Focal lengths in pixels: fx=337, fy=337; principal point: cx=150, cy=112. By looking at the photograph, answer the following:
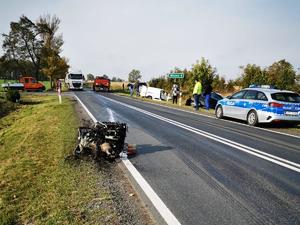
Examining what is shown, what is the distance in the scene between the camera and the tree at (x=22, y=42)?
64.9m

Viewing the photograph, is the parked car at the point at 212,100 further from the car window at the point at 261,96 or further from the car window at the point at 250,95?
the car window at the point at 261,96

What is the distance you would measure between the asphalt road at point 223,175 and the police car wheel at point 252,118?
3.65 m

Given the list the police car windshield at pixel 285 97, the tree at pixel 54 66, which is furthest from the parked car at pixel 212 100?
the tree at pixel 54 66

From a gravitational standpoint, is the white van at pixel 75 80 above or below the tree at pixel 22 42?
below

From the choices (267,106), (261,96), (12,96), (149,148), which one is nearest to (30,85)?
(12,96)

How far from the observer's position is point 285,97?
13703mm

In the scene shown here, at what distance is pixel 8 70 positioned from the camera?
7019 centimetres

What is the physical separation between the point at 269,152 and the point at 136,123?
6.07 m

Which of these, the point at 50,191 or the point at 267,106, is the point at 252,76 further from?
the point at 50,191

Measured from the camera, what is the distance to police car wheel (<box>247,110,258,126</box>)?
1409cm

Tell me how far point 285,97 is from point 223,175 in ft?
29.2

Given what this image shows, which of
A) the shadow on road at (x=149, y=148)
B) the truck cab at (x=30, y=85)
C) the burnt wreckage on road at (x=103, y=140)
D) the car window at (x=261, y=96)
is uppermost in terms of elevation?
the car window at (x=261, y=96)

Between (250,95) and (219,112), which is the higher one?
(250,95)

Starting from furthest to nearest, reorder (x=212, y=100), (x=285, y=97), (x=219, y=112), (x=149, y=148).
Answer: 1. (x=212, y=100)
2. (x=219, y=112)
3. (x=285, y=97)
4. (x=149, y=148)
